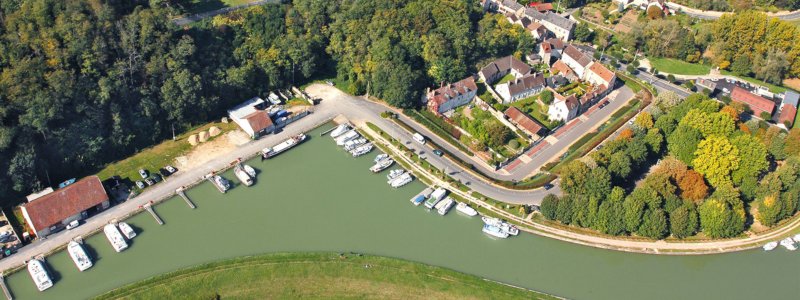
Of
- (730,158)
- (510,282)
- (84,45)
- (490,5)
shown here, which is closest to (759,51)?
(730,158)

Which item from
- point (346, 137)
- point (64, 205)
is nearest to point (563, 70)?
point (346, 137)

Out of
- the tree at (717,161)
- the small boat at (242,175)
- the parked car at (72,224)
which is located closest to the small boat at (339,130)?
the small boat at (242,175)

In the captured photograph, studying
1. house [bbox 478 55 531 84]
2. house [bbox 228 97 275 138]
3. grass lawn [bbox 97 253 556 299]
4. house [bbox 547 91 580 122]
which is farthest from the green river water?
house [bbox 478 55 531 84]

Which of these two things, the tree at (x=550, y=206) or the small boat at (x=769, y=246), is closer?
the tree at (x=550, y=206)

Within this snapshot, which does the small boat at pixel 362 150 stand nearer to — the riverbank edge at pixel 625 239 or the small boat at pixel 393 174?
the small boat at pixel 393 174

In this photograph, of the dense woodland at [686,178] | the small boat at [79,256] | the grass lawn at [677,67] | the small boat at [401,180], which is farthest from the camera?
the grass lawn at [677,67]

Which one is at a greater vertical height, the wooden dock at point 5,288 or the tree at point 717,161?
the wooden dock at point 5,288

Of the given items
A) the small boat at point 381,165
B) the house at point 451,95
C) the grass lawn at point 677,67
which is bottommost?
the grass lawn at point 677,67
